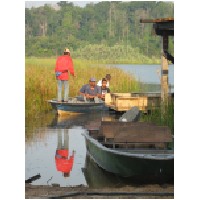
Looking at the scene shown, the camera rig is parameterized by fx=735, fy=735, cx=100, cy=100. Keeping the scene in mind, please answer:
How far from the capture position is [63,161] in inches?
437

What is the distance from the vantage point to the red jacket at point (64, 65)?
16.6m

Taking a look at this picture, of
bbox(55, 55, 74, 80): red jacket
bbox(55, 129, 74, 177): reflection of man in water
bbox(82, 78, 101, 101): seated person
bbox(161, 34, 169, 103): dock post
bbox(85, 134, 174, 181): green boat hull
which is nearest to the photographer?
bbox(85, 134, 174, 181): green boat hull

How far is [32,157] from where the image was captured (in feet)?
37.4

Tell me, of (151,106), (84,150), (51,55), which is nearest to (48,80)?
(151,106)

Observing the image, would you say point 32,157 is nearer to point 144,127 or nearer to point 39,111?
point 144,127

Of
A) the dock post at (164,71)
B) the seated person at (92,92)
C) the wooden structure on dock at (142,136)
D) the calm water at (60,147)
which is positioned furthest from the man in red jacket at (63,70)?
the wooden structure on dock at (142,136)

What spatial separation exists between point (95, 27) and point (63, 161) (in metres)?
35.6

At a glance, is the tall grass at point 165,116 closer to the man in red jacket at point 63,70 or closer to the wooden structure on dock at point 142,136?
the wooden structure on dock at point 142,136

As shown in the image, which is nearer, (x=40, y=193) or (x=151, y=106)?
(x=40, y=193)

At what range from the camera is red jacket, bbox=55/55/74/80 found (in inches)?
655

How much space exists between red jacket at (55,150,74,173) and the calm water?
32mm

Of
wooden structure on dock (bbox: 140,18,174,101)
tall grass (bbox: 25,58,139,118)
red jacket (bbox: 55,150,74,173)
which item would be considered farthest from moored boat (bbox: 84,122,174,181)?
tall grass (bbox: 25,58,139,118)

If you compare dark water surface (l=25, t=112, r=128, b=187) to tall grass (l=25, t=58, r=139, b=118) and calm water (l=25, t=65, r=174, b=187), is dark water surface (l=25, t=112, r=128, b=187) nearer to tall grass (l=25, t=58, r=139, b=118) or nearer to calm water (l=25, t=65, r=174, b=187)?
calm water (l=25, t=65, r=174, b=187)
